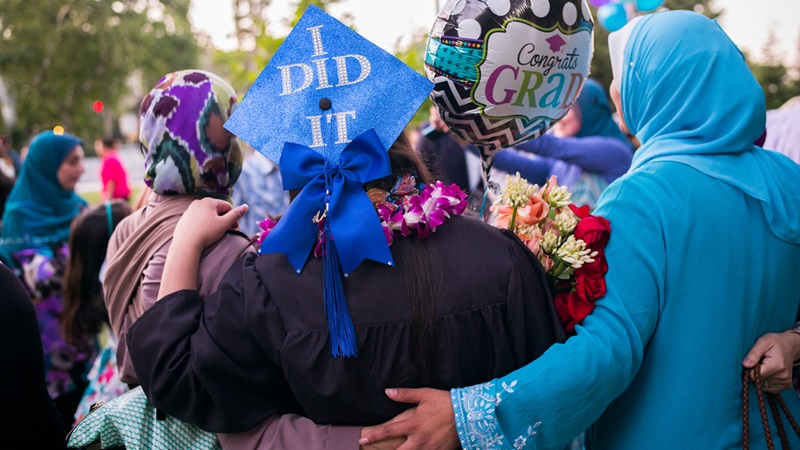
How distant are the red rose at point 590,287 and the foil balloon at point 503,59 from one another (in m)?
0.63

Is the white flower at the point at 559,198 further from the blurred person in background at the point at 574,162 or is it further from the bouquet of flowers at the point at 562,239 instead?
the blurred person in background at the point at 574,162

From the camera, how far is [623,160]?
11.3ft

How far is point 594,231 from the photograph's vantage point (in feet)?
4.75

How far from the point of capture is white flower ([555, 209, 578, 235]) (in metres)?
1.50

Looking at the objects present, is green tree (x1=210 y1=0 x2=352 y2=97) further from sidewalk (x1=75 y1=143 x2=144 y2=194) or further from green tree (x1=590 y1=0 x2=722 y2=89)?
green tree (x1=590 y1=0 x2=722 y2=89)

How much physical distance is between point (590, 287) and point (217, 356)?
33.5 inches

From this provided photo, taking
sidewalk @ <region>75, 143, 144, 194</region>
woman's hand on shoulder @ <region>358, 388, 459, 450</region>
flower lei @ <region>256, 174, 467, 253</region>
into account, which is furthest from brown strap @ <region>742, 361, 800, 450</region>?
sidewalk @ <region>75, 143, 144, 194</region>

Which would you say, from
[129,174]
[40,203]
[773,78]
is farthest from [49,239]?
[773,78]

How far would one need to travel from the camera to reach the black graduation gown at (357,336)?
4.17ft

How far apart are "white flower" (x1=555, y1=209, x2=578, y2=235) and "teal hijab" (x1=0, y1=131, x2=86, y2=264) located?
3420mm

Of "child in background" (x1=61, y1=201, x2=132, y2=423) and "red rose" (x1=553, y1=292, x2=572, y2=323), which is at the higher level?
"red rose" (x1=553, y1=292, x2=572, y2=323)

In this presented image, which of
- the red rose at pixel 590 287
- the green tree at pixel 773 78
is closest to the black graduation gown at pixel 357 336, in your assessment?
the red rose at pixel 590 287

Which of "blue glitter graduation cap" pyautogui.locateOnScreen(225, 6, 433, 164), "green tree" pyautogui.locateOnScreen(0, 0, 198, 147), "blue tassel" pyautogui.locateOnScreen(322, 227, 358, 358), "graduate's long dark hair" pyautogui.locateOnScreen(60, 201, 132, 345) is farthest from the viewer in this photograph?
"green tree" pyautogui.locateOnScreen(0, 0, 198, 147)

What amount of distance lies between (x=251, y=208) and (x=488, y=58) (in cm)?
254
